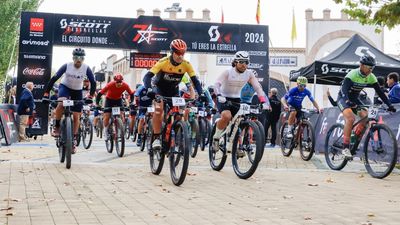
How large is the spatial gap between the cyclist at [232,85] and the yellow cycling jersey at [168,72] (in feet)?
2.21

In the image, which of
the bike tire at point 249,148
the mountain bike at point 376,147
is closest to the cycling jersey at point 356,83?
the mountain bike at point 376,147

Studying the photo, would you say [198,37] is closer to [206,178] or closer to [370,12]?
[370,12]

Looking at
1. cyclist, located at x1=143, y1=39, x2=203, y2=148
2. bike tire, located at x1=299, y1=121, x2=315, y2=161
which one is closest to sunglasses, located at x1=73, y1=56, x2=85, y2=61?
cyclist, located at x1=143, y1=39, x2=203, y2=148

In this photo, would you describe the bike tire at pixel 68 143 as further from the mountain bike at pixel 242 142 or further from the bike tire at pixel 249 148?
the bike tire at pixel 249 148

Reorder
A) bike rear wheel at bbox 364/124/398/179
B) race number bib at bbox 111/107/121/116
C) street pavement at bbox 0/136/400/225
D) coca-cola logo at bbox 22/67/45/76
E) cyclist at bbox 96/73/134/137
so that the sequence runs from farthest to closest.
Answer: coca-cola logo at bbox 22/67/45/76 → cyclist at bbox 96/73/134/137 → race number bib at bbox 111/107/121/116 → bike rear wheel at bbox 364/124/398/179 → street pavement at bbox 0/136/400/225

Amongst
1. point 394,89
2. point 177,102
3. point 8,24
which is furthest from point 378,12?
point 8,24

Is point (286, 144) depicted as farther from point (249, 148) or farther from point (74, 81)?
point (74, 81)

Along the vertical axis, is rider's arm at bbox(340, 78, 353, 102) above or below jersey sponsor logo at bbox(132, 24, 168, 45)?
below

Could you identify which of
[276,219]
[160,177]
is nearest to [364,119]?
[160,177]

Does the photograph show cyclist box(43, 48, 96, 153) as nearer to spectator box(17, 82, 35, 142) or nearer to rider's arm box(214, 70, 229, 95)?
rider's arm box(214, 70, 229, 95)

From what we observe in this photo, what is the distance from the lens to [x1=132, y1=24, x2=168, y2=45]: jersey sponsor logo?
70.3 feet

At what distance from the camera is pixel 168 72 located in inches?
334

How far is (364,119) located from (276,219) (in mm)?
5007

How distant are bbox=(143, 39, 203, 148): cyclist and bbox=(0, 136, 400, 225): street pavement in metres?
0.87
